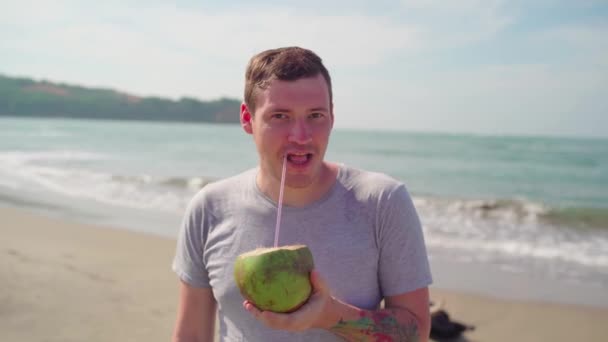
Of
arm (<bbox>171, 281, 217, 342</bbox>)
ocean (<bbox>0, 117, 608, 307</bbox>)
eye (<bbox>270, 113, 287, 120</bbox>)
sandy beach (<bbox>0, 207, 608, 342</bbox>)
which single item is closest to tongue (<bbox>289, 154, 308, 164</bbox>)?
eye (<bbox>270, 113, 287, 120</bbox>)

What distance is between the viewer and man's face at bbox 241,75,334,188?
1889mm

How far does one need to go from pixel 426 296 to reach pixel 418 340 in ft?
0.48

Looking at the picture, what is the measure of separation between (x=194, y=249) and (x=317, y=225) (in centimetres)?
50

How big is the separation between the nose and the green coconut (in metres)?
0.40

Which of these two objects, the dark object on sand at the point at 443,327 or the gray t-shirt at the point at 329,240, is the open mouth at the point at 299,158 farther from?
the dark object on sand at the point at 443,327

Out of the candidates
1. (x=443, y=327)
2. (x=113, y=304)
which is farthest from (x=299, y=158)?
(x=113, y=304)

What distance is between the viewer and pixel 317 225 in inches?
79.4

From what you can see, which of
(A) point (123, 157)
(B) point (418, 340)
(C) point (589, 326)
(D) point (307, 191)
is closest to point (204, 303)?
(D) point (307, 191)

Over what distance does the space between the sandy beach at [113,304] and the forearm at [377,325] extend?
305 centimetres

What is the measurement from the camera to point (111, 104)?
282ft

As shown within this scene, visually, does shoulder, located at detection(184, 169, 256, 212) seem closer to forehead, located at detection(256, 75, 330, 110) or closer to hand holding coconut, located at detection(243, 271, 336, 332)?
forehead, located at detection(256, 75, 330, 110)

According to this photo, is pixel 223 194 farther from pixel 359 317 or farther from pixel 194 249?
pixel 359 317

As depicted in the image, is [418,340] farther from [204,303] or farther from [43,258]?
[43,258]

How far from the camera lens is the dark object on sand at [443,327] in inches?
188
